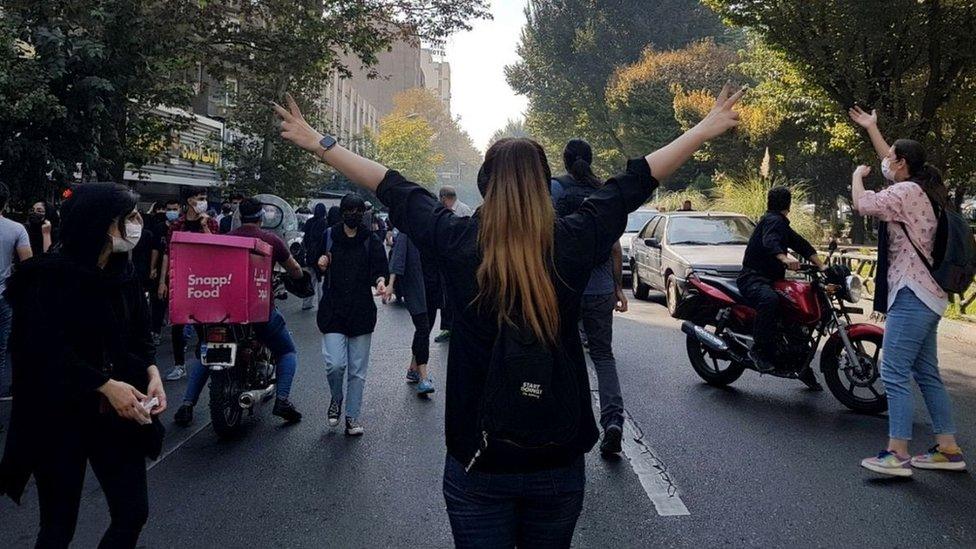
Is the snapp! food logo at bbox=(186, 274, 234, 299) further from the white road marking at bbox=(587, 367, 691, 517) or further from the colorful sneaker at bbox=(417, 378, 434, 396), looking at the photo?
the white road marking at bbox=(587, 367, 691, 517)

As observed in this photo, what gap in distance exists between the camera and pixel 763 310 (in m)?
7.08

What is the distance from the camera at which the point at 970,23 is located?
13930mm

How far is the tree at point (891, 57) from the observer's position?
14547 millimetres

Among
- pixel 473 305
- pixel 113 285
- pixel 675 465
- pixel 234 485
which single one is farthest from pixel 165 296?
pixel 473 305

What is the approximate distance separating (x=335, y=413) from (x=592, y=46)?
4753cm

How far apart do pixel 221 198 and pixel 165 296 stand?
19499 mm

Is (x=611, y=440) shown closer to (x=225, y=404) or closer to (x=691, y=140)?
(x=225, y=404)

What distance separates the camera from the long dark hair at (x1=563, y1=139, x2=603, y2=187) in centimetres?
565

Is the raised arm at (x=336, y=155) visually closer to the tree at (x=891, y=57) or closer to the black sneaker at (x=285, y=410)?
the black sneaker at (x=285, y=410)

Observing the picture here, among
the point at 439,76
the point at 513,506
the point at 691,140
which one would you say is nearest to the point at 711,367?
the point at 691,140

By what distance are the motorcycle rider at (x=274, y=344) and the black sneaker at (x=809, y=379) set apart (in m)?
4.13

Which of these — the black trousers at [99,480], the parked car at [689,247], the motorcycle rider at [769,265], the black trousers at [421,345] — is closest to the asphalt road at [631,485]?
the black trousers at [421,345]

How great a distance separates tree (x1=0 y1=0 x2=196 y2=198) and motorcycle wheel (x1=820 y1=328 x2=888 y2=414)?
340 inches

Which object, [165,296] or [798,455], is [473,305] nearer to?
[798,455]
